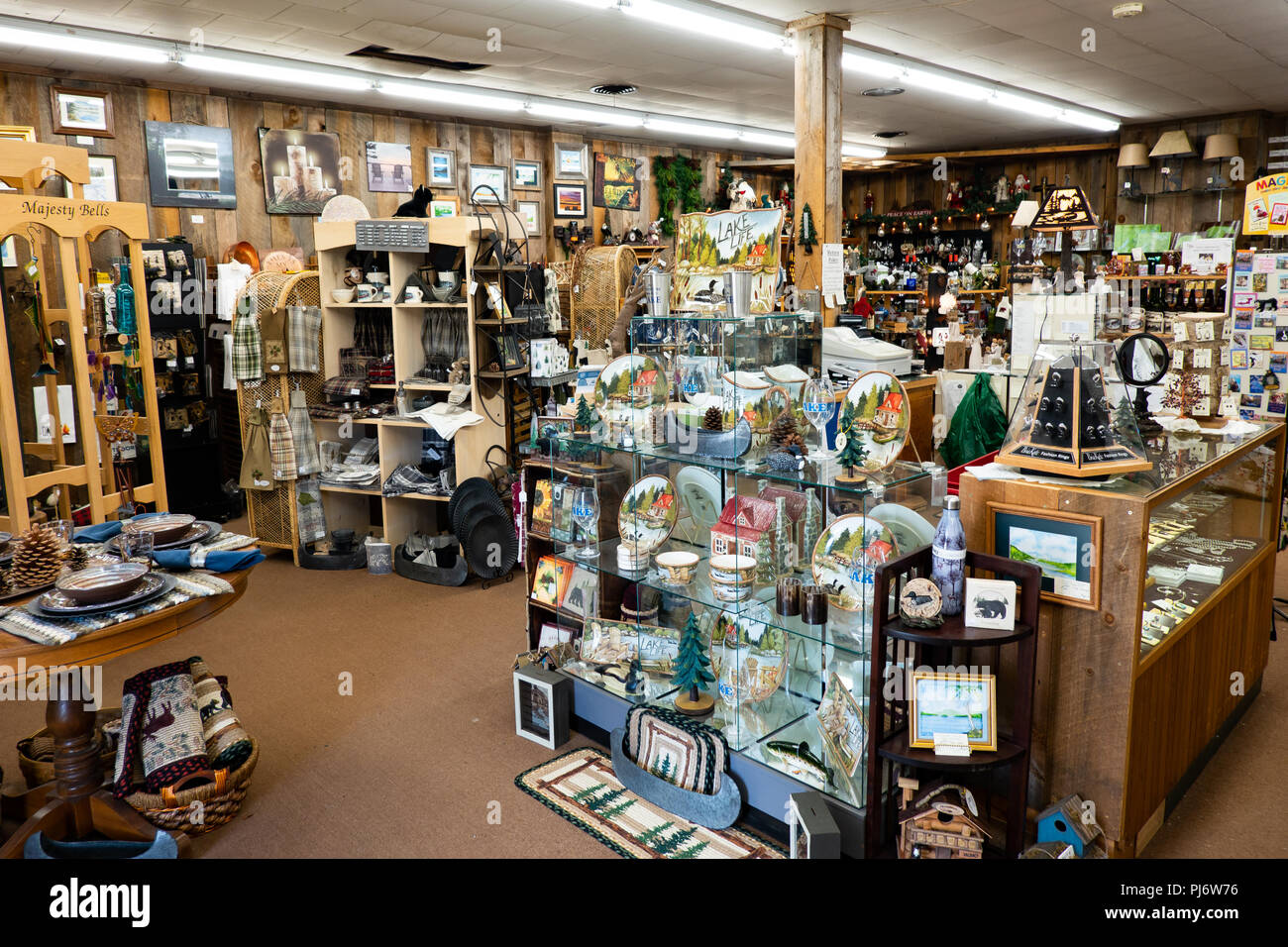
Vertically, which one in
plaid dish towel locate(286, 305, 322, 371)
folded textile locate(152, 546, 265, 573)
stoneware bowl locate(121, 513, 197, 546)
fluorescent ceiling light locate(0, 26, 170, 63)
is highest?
fluorescent ceiling light locate(0, 26, 170, 63)

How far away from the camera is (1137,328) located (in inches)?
199

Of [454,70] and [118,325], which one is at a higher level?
[454,70]

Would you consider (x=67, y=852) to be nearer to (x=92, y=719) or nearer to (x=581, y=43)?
(x=92, y=719)

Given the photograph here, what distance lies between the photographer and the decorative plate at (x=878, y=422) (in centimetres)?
294

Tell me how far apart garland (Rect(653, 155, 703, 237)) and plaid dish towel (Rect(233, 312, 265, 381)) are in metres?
5.80

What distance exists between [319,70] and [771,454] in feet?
18.0

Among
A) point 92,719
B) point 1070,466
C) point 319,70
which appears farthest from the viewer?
point 319,70

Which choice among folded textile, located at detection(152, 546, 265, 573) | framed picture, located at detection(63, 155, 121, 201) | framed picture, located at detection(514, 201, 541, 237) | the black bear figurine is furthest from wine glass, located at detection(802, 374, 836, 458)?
framed picture, located at detection(514, 201, 541, 237)

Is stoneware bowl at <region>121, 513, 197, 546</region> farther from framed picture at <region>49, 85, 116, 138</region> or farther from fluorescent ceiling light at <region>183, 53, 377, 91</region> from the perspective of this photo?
framed picture at <region>49, 85, 116, 138</region>

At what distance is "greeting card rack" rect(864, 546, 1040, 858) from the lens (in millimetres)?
2477

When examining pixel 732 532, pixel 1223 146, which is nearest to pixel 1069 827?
pixel 732 532

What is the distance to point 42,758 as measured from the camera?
331 centimetres

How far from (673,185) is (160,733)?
910 centimetres

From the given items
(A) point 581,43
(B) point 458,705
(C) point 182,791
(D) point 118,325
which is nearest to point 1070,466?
(B) point 458,705
